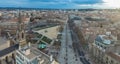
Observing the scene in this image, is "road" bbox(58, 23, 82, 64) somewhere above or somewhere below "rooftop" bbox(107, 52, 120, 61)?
below

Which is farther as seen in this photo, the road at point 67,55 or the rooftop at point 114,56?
the road at point 67,55

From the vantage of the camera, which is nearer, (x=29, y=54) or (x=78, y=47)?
(x=29, y=54)

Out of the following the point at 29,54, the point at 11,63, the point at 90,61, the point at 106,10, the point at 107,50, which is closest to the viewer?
the point at 29,54

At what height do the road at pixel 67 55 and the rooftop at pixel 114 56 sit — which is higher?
the rooftop at pixel 114 56

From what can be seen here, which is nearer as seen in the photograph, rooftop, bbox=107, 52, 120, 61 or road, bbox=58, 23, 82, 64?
rooftop, bbox=107, 52, 120, 61

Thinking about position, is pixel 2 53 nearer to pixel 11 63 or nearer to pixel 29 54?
pixel 11 63

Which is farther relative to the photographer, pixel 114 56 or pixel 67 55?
pixel 67 55

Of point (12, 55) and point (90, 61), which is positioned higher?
point (12, 55)

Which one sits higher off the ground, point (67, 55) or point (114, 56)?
point (114, 56)

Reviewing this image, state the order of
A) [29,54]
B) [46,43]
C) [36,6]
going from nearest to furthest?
[29,54], [46,43], [36,6]

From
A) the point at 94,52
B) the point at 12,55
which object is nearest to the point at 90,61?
the point at 94,52
